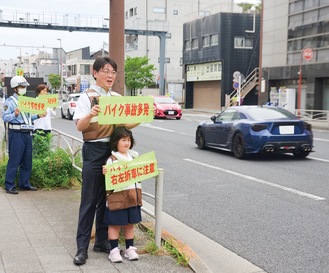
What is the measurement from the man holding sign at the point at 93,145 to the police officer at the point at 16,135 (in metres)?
3.05

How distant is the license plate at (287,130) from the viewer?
37.9 ft

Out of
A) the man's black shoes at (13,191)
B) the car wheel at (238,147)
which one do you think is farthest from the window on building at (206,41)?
the man's black shoes at (13,191)

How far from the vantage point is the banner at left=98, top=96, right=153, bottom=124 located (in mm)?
4008

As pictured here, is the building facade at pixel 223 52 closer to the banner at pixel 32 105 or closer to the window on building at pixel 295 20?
the window on building at pixel 295 20

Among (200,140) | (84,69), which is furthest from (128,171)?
(84,69)

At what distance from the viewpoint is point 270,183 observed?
8727 millimetres

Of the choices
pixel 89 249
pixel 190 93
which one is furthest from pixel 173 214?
pixel 190 93

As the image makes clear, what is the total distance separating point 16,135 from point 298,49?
1239 inches

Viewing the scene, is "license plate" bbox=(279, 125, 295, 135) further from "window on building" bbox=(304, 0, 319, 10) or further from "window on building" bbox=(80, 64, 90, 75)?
"window on building" bbox=(80, 64, 90, 75)

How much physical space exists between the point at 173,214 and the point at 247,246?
166 cm

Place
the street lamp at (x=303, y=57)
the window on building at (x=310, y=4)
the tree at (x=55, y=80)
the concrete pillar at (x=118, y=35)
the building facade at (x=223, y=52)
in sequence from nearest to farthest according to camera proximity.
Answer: the concrete pillar at (x=118, y=35)
the street lamp at (x=303, y=57)
the window on building at (x=310, y=4)
the building facade at (x=223, y=52)
the tree at (x=55, y=80)

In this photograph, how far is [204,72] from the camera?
5025 cm

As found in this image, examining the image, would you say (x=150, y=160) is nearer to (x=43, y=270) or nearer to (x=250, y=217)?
(x=43, y=270)

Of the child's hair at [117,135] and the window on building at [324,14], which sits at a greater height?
the window on building at [324,14]
